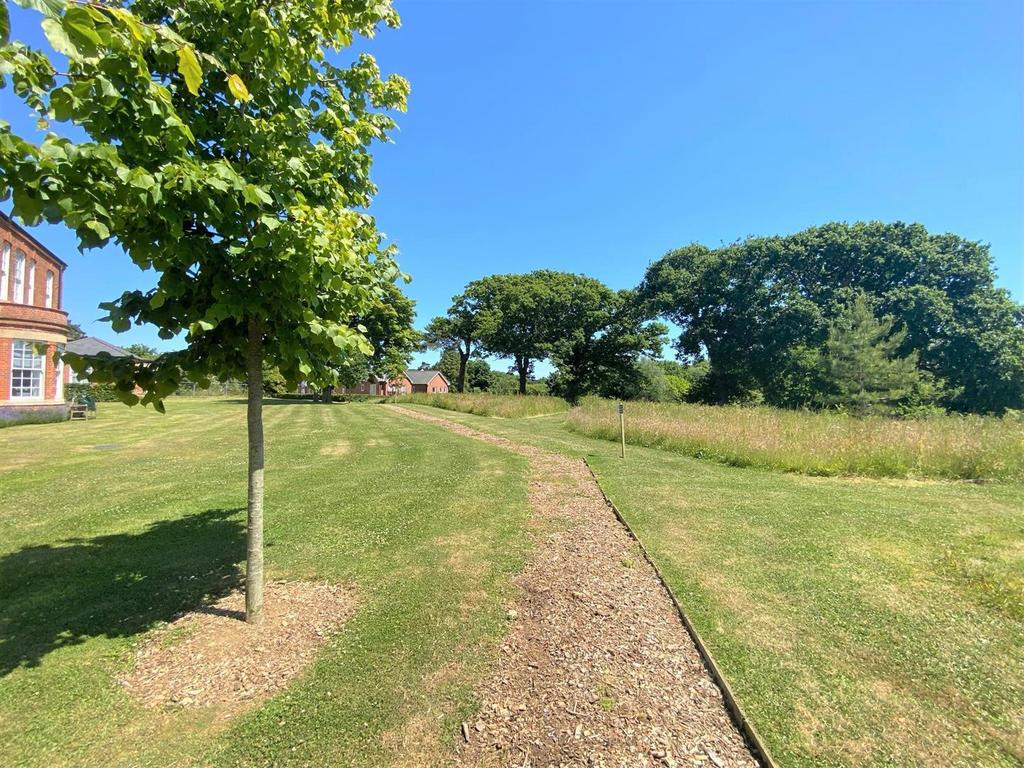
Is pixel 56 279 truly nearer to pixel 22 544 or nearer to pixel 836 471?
pixel 22 544

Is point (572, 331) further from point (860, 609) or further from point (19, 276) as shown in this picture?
point (860, 609)

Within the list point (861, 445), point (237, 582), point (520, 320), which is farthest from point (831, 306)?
point (237, 582)

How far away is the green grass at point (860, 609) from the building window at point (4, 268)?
28.3m

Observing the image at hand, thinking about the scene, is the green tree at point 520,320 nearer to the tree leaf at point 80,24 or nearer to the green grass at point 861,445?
the green grass at point 861,445

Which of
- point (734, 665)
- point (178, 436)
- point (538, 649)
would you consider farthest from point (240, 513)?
point (178, 436)

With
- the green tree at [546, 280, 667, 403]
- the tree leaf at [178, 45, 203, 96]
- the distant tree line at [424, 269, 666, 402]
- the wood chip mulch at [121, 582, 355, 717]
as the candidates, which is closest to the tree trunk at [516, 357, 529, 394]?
the distant tree line at [424, 269, 666, 402]

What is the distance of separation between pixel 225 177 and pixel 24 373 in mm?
25443

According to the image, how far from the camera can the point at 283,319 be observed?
10.9 ft

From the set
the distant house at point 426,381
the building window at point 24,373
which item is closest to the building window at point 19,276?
the building window at point 24,373

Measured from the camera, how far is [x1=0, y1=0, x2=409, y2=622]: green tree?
1.97 metres

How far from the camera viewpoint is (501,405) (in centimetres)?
2692

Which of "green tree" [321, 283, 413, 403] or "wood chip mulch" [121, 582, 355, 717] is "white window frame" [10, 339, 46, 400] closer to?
"green tree" [321, 283, 413, 403]

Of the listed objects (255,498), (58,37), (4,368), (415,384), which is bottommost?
(255,498)

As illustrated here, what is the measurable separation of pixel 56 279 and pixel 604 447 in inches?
1302
